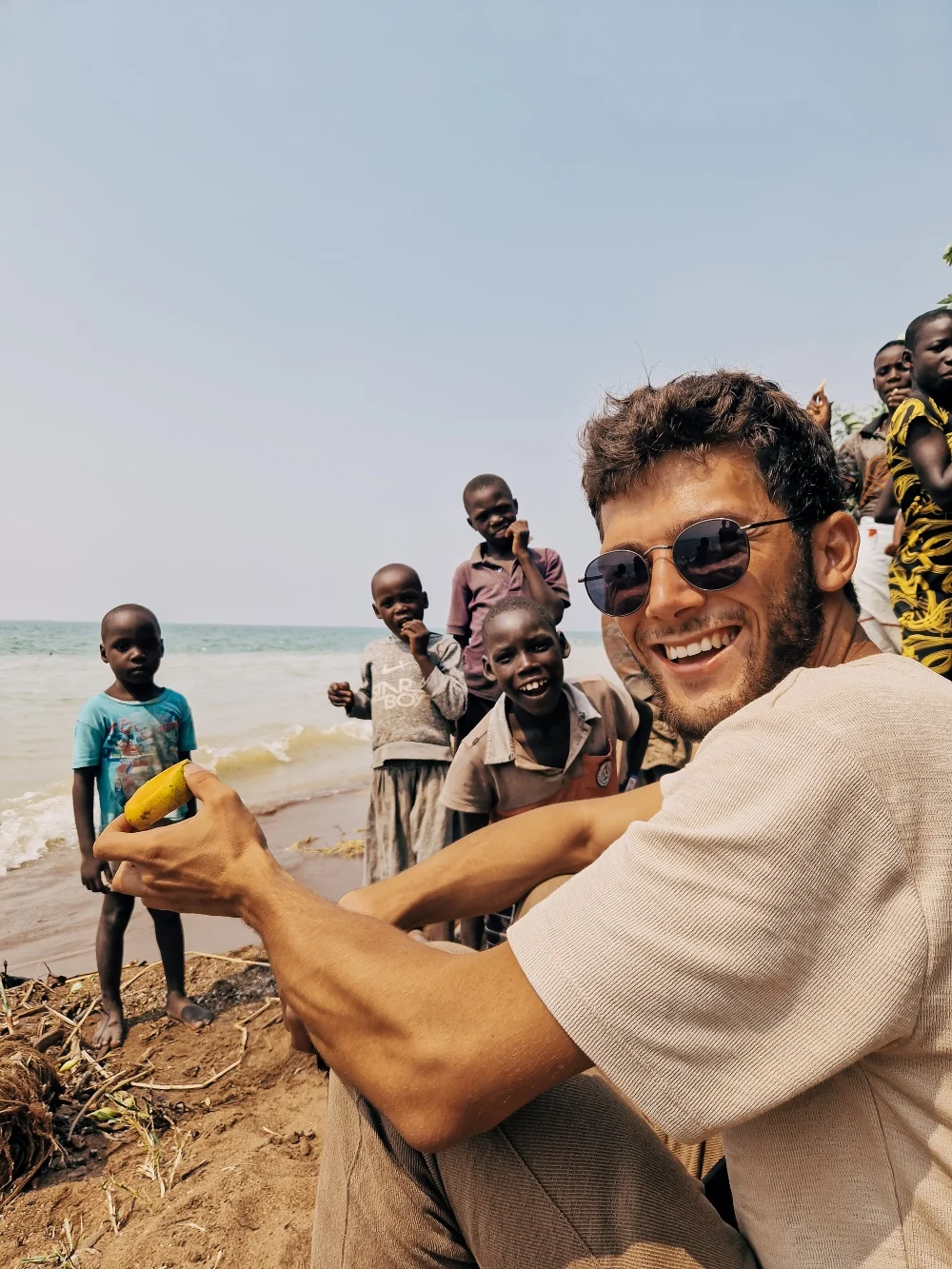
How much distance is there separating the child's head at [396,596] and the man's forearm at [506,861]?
291 cm

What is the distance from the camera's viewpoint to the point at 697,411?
60.9 inches

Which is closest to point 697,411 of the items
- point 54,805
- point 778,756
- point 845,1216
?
point 778,756

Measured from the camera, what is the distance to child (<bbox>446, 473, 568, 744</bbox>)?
5.00 meters

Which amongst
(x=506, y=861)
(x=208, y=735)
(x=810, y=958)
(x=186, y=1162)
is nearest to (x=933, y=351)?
(x=506, y=861)

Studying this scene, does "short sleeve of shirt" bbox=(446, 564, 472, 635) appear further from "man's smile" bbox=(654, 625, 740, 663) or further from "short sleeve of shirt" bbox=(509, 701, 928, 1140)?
"short sleeve of shirt" bbox=(509, 701, 928, 1140)

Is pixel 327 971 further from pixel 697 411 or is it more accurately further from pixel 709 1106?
pixel 697 411

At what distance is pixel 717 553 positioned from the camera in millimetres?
1500

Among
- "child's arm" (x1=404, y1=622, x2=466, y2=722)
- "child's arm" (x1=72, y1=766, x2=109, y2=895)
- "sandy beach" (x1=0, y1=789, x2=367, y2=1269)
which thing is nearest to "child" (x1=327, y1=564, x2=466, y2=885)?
"child's arm" (x1=404, y1=622, x2=466, y2=722)

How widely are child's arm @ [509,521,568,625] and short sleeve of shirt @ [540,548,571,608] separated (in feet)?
0.54

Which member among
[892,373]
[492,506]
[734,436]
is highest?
[892,373]

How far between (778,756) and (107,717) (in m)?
3.74

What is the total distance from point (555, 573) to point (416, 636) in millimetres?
1140

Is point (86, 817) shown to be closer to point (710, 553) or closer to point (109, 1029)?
point (109, 1029)

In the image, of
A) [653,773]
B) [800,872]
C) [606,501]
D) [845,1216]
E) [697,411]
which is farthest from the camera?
[653,773]
